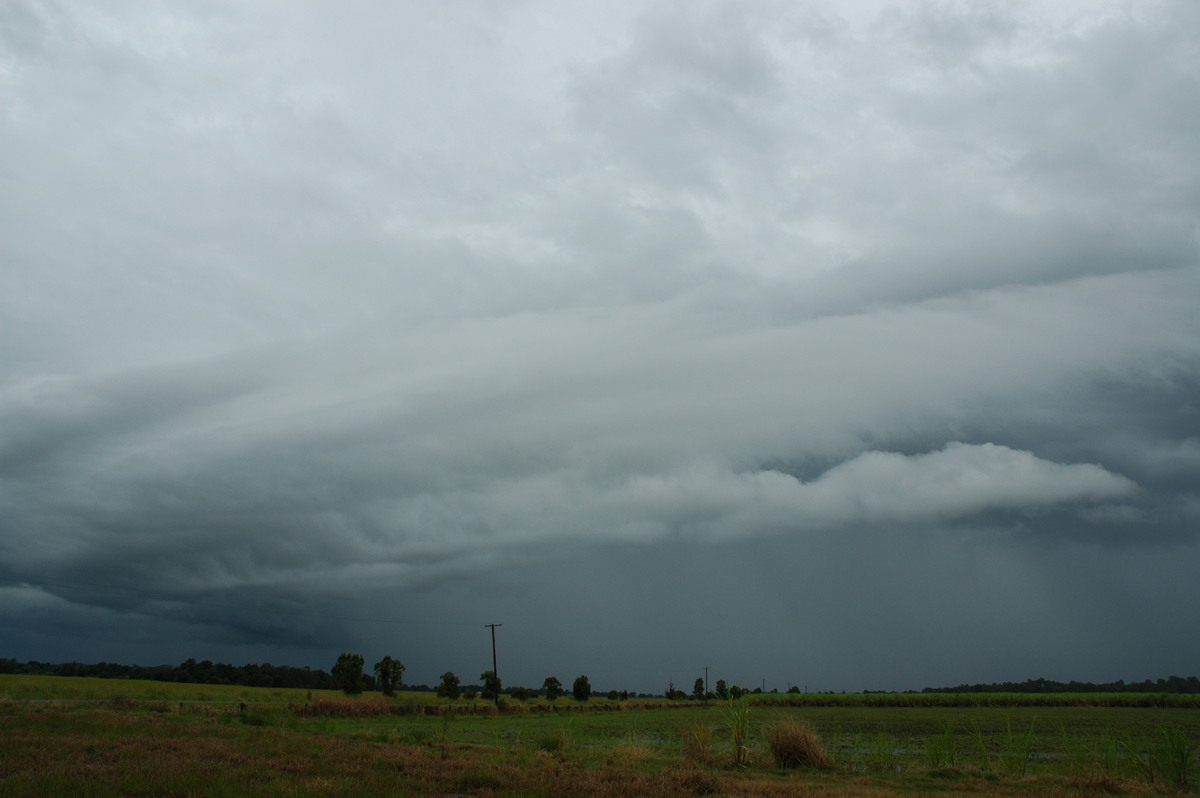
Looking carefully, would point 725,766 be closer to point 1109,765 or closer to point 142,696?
point 1109,765

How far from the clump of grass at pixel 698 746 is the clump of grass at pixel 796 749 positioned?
193cm

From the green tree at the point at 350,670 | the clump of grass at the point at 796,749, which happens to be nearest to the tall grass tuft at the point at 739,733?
the clump of grass at the point at 796,749

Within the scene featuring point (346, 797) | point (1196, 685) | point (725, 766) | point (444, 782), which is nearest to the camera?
point (346, 797)

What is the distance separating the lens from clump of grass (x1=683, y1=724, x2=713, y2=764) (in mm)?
21562

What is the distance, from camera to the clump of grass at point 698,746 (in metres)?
21.6

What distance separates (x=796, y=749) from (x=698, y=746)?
2928 millimetres

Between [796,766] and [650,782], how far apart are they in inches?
309

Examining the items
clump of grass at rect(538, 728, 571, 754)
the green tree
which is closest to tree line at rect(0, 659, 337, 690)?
the green tree

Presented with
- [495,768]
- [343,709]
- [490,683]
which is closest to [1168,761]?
[495,768]

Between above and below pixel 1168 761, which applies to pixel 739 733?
below

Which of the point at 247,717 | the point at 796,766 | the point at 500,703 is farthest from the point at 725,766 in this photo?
the point at 500,703

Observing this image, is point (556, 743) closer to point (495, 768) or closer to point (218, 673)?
point (495, 768)

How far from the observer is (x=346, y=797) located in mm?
12266

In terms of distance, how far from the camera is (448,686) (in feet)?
329
